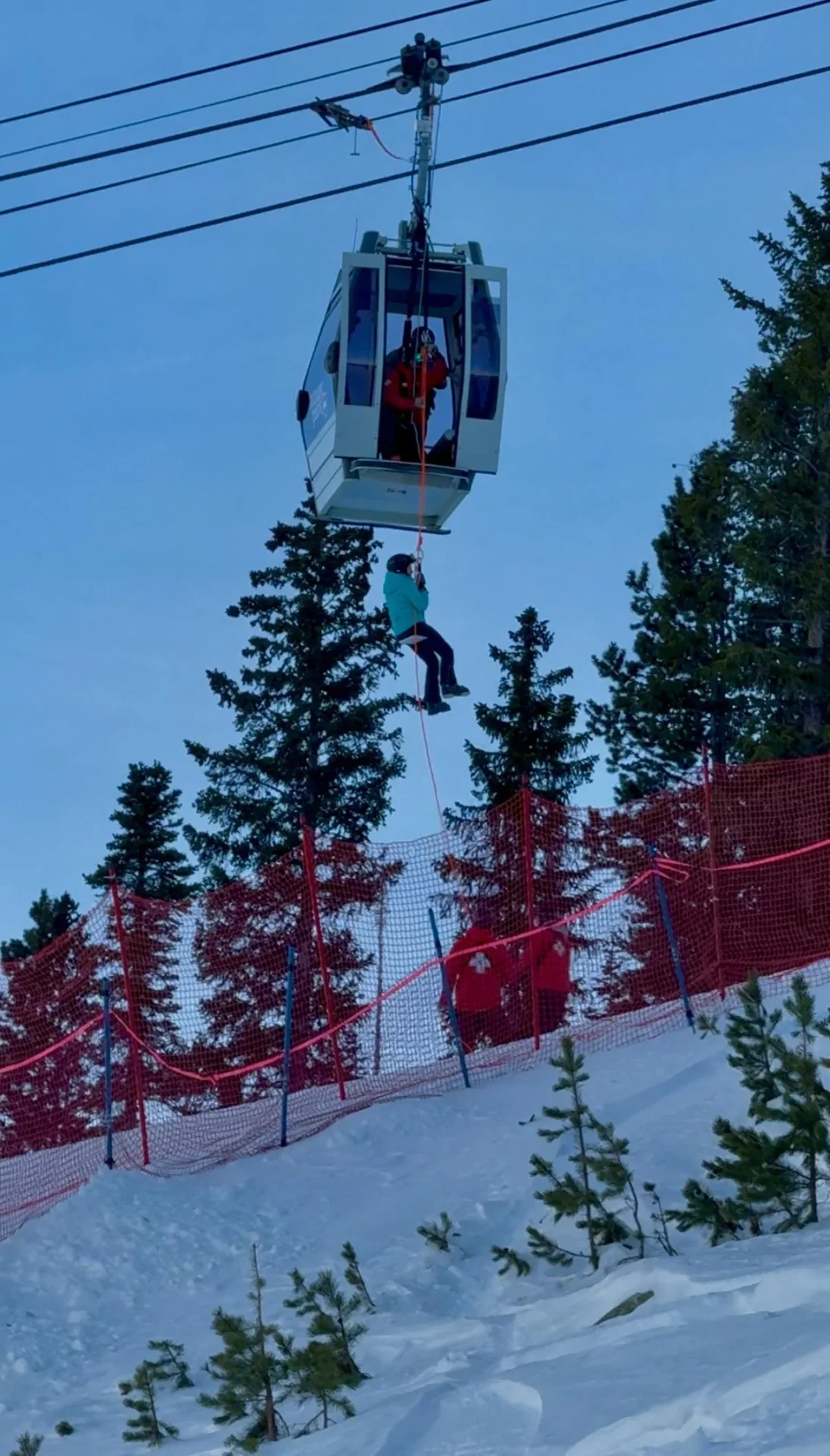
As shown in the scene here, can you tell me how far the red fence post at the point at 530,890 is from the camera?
51.8 ft

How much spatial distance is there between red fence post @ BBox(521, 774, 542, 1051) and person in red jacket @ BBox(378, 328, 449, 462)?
11.4ft

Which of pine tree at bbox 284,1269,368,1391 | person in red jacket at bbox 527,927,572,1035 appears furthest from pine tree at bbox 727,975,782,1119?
person in red jacket at bbox 527,927,572,1035

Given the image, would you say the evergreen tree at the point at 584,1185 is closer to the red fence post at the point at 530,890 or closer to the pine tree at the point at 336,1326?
the pine tree at the point at 336,1326

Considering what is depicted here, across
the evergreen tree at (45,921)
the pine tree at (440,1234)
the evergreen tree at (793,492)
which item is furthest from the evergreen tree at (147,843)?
the pine tree at (440,1234)

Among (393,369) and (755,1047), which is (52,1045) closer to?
(393,369)

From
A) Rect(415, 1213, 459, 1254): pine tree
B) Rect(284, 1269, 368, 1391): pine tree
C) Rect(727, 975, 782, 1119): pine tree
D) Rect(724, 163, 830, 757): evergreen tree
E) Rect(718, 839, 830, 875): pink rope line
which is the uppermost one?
Rect(724, 163, 830, 757): evergreen tree

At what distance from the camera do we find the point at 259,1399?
24.1ft

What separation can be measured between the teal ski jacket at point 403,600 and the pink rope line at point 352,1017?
287 centimetres

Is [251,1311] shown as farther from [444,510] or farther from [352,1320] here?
[444,510]

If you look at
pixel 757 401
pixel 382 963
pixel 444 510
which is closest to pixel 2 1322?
pixel 382 963

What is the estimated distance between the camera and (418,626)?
1520 centimetres

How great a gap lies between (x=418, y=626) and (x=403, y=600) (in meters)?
0.25

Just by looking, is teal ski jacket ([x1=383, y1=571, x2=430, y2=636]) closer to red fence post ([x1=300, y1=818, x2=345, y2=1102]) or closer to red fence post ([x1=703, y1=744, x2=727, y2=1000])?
red fence post ([x1=300, y1=818, x2=345, y2=1102])

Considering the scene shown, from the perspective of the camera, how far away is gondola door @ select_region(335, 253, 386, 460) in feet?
45.6
